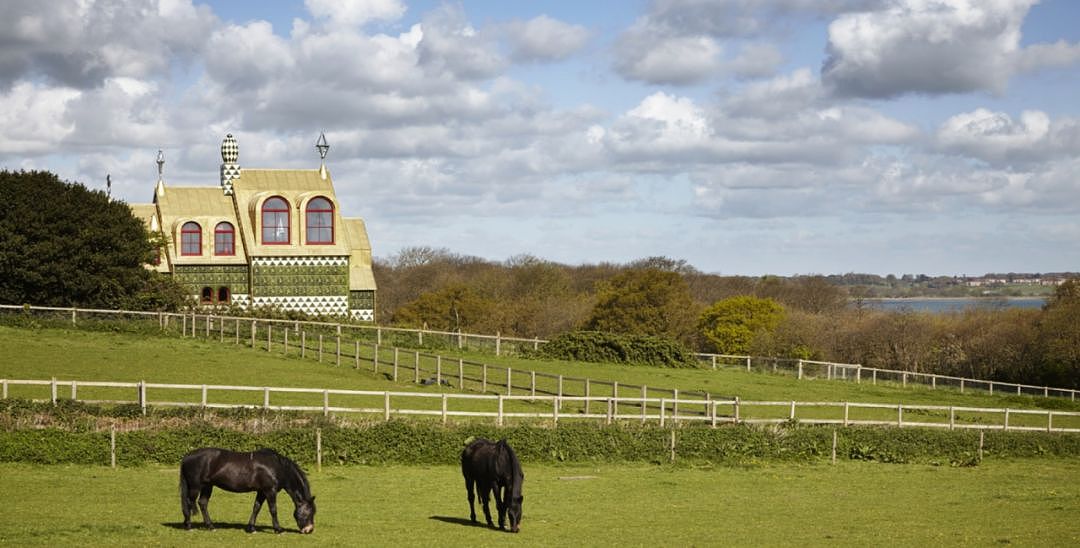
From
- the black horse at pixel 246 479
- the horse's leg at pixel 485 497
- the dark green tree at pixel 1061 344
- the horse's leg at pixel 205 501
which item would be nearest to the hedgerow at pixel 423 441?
the horse's leg at pixel 485 497

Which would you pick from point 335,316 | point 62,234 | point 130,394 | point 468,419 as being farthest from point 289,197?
point 468,419

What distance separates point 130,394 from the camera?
32344 millimetres

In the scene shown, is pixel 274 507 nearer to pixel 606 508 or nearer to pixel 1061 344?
pixel 606 508

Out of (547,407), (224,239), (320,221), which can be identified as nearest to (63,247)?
(224,239)

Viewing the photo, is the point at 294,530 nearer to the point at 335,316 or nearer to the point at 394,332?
the point at 394,332

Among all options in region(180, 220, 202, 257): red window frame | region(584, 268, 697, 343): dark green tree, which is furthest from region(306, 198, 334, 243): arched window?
region(584, 268, 697, 343): dark green tree

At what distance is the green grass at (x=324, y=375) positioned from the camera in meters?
35.3

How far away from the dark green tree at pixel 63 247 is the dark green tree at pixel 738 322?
2902cm

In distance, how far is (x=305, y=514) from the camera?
58.0 ft

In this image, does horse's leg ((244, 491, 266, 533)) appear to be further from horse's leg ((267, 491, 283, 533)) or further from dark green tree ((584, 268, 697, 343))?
dark green tree ((584, 268, 697, 343))

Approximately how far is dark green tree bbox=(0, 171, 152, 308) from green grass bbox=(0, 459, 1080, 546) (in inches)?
1100

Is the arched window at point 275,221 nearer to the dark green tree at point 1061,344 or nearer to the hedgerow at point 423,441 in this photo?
the hedgerow at point 423,441

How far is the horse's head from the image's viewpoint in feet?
58.0

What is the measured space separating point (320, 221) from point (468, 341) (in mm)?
13213
